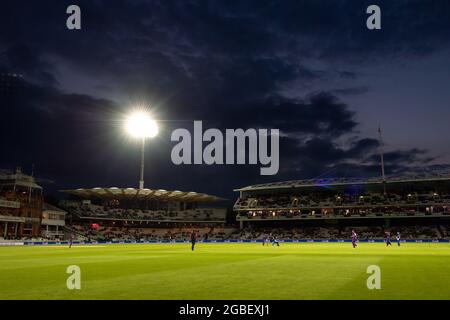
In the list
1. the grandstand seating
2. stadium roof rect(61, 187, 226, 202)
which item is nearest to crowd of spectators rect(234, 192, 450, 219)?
the grandstand seating

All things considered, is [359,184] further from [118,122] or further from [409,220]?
[118,122]

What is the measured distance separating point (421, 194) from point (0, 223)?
94.9m

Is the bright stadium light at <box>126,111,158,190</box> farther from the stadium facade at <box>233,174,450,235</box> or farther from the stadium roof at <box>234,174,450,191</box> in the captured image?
the stadium roof at <box>234,174,450,191</box>

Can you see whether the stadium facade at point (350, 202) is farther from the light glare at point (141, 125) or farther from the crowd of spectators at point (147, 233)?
the light glare at point (141, 125)

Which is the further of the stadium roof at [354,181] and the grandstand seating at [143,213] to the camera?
the grandstand seating at [143,213]

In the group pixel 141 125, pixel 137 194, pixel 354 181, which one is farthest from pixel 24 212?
pixel 354 181

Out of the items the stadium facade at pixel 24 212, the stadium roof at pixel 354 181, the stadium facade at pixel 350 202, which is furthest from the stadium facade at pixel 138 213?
the stadium roof at pixel 354 181

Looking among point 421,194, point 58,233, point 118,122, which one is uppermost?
point 118,122

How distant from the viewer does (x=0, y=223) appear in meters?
83.6

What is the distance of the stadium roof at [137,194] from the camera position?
104312 mm

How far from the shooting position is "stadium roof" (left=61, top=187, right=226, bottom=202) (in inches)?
4107

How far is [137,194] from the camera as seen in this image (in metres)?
108

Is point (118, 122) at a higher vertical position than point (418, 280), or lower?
higher
